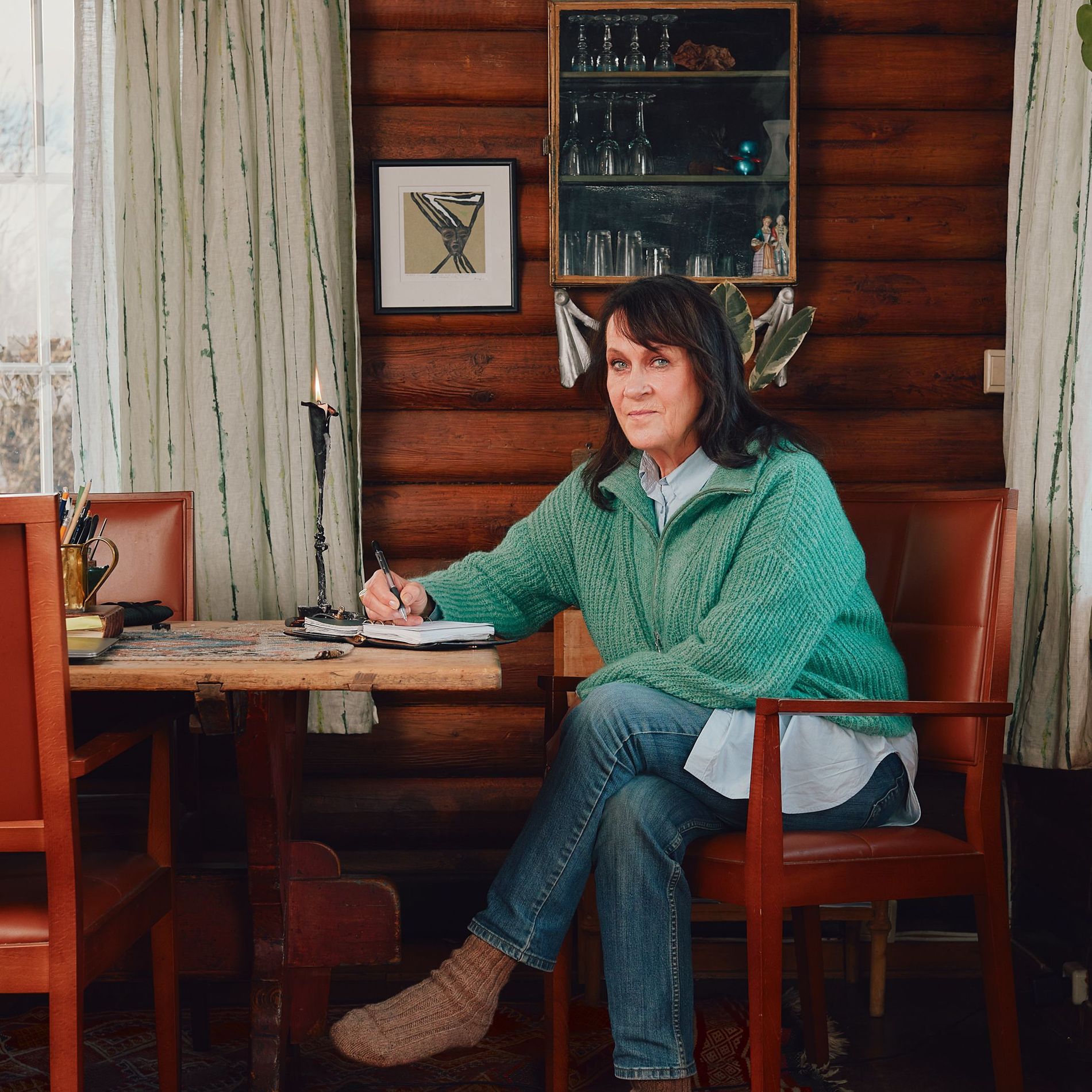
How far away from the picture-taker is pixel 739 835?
5.27 ft

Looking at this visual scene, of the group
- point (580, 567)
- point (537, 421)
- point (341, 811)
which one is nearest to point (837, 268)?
point (537, 421)

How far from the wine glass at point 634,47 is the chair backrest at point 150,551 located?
58.2 inches

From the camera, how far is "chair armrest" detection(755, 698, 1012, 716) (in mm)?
1524

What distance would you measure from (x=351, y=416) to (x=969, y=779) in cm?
157

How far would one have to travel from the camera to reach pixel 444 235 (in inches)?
105

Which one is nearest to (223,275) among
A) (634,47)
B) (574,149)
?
(574,149)

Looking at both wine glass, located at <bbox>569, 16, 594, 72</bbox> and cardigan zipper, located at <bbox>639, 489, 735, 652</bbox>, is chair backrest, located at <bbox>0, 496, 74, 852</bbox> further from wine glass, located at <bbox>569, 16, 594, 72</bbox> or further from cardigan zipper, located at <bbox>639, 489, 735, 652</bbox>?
wine glass, located at <bbox>569, 16, 594, 72</bbox>

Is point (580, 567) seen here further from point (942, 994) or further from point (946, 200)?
point (946, 200)

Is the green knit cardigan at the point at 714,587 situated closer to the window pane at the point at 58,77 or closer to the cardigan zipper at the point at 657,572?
the cardigan zipper at the point at 657,572

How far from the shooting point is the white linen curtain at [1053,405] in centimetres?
219

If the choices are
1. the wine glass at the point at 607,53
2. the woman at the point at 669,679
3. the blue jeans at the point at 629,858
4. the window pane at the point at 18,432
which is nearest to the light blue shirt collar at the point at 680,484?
the woman at the point at 669,679

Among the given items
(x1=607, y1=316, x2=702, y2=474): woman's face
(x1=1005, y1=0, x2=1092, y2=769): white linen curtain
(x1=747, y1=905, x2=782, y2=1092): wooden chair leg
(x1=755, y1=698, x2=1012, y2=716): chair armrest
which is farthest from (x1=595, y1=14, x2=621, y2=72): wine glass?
(x1=747, y1=905, x2=782, y2=1092): wooden chair leg

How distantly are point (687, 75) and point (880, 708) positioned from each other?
5.64 feet

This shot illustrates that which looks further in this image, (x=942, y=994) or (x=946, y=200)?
(x=946, y=200)
